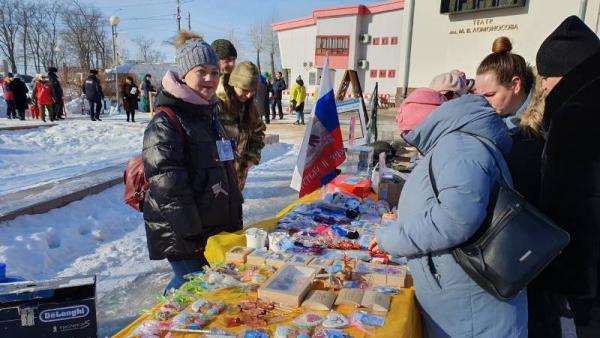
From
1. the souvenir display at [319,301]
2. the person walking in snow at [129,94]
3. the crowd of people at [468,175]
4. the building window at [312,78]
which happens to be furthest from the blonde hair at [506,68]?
the building window at [312,78]

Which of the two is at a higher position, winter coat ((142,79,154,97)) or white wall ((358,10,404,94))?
white wall ((358,10,404,94))

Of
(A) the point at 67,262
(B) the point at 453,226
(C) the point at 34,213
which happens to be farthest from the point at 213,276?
(C) the point at 34,213

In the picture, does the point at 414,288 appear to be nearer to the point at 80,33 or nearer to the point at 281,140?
the point at 281,140

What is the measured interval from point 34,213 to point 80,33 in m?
51.6

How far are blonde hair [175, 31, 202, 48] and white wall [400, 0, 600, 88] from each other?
1491 cm

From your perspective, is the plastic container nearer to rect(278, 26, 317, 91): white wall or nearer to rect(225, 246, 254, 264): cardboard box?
rect(225, 246, 254, 264): cardboard box

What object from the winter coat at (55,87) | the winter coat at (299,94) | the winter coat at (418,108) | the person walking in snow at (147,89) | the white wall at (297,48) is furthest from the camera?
the white wall at (297,48)

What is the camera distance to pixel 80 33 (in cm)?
4744

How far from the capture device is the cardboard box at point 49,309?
151 centimetres

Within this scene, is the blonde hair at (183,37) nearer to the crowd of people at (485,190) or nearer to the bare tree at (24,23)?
the crowd of people at (485,190)

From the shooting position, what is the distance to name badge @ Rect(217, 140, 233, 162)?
2465 mm

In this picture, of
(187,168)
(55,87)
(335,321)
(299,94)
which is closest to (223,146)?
(187,168)

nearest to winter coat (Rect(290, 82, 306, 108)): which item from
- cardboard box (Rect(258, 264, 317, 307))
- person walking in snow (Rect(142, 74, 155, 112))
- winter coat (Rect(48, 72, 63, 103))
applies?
person walking in snow (Rect(142, 74, 155, 112))

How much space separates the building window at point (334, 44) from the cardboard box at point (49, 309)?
3275cm
